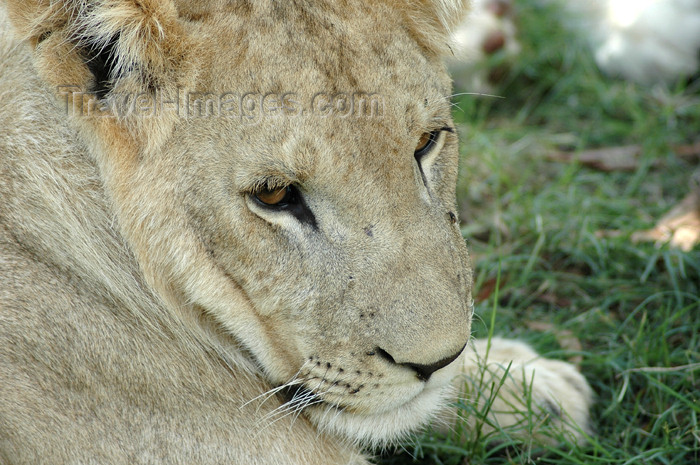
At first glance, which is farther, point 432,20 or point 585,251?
point 585,251

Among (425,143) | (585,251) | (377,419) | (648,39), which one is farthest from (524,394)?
(648,39)

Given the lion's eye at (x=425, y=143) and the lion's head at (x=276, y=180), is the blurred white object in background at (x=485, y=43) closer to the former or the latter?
the lion's eye at (x=425, y=143)

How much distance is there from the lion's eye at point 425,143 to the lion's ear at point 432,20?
0.36m

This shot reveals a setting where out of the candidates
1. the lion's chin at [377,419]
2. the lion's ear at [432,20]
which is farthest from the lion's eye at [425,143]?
the lion's chin at [377,419]

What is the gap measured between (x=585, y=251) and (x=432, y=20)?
1914 mm

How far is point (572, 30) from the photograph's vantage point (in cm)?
652

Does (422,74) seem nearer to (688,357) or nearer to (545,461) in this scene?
(545,461)

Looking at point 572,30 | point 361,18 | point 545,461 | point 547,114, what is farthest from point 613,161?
point 361,18

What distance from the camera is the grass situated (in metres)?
3.28

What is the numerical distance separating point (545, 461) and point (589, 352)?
0.71m

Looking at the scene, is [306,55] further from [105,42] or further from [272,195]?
[105,42]

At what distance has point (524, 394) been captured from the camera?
3227mm

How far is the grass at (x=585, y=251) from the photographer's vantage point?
129 inches

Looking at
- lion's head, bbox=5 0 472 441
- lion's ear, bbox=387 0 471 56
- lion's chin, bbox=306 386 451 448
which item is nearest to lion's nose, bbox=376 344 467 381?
lion's head, bbox=5 0 472 441
